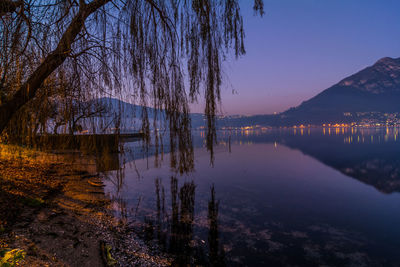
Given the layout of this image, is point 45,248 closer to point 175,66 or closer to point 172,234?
point 172,234

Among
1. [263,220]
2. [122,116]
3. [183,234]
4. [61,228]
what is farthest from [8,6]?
[263,220]

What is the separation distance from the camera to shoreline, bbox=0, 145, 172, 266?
2.23 m

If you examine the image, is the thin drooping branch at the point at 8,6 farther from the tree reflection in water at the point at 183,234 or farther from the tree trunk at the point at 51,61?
the tree reflection in water at the point at 183,234

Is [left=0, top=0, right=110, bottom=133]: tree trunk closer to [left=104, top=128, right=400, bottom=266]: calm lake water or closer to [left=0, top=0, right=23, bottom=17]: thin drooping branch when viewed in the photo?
[left=0, top=0, right=23, bottom=17]: thin drooping branch

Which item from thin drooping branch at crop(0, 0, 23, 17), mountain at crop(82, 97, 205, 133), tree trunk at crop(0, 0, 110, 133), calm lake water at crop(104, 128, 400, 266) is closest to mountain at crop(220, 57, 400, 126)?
calm lake water at crop(104, 128, 400, 266)

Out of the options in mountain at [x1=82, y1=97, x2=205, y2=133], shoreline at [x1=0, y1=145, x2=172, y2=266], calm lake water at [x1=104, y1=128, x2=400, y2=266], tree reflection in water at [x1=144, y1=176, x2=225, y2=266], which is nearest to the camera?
mountain at [x1=82, y1=97, x2=205, y2=133]

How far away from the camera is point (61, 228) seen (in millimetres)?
2859

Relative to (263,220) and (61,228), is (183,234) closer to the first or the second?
(61,228)

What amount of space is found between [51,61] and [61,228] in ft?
7.81

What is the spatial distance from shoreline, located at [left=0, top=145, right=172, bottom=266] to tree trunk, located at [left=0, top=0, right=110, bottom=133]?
118 centimetres

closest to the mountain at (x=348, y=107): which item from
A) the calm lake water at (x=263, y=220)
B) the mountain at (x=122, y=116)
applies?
the calm lake water at (x=263, y=220)

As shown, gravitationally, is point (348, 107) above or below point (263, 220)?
above

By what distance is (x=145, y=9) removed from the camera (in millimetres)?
1773

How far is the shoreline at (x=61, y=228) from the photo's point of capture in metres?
2.23
